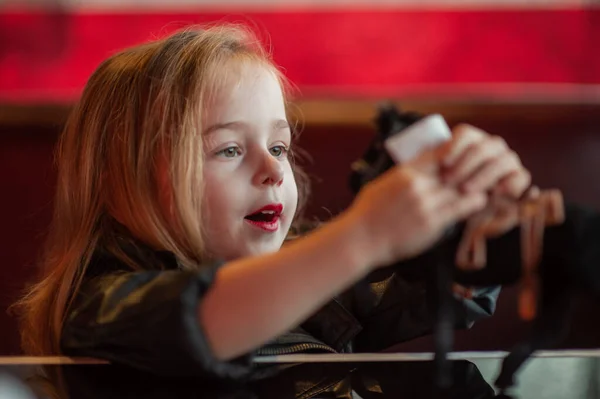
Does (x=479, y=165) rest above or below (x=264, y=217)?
above

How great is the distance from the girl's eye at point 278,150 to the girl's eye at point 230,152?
42 millimetres

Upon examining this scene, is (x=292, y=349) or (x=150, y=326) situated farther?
(x=292, y=349)

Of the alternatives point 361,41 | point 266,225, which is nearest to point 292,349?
point 266,225

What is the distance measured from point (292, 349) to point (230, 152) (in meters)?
0.17

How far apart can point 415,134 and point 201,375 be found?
0.65ft

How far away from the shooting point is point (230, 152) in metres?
0.71

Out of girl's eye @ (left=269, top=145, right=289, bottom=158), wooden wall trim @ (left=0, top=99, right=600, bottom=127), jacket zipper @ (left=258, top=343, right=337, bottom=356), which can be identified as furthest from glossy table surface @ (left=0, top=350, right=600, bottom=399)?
wooden wall trim @ (left=0, top=99, right=600, bottom=127)

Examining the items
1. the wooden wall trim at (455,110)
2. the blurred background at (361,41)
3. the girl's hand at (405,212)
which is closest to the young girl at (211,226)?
the girl's hand at (405,212)

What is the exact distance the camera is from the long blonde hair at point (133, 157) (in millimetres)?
693

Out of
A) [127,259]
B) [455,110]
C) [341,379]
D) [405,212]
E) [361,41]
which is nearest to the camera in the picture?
[405,212]

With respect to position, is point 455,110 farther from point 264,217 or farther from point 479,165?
point 479,165

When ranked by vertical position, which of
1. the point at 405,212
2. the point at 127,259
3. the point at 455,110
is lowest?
the point at 455,110

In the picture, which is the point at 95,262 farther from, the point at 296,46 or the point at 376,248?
the point at 296,46

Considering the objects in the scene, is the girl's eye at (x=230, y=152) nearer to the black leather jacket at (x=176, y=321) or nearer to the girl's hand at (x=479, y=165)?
the black leather jacket at (x=176, y=321)
